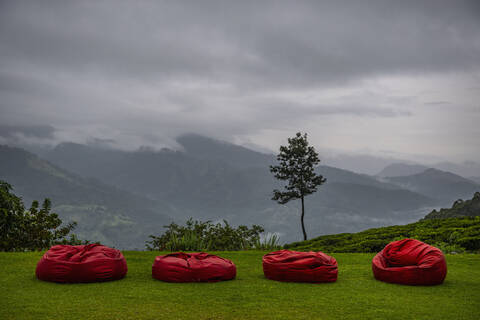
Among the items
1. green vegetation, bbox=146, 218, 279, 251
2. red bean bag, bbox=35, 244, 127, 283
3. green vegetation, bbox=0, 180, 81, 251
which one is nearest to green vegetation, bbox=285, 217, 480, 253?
green vegetation, bbox=146, 218, 279, 251

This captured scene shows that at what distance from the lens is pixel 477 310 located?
535 cm

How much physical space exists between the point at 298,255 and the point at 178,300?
8.28ft

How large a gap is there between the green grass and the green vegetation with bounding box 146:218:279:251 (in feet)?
19.7

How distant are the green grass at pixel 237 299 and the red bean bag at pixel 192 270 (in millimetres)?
176

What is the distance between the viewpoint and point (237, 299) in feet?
18.9

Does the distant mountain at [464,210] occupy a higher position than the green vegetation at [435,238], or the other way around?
the distant mountain at [464,210]

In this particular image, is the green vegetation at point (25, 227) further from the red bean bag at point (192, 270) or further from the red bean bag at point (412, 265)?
the red bean bag at point (412, 265)

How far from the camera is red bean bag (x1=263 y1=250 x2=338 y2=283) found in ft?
22.8

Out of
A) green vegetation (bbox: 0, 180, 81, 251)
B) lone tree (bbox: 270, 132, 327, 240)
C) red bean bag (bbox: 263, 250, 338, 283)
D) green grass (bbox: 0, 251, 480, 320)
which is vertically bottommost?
green grass (bbox: 0, 251, 480, 320)

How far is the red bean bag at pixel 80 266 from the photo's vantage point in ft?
21.7

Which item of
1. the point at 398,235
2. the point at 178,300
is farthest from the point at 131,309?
the point at 398,235

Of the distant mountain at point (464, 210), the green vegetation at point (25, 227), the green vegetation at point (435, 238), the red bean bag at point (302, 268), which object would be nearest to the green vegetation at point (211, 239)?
the green vegetation at point (435, 238)

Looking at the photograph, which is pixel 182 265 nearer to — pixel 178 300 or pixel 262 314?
pixel 178 300

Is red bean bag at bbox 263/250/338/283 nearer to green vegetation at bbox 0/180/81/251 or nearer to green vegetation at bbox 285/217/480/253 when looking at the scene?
green vegetation at bbox 285/217/480/253
